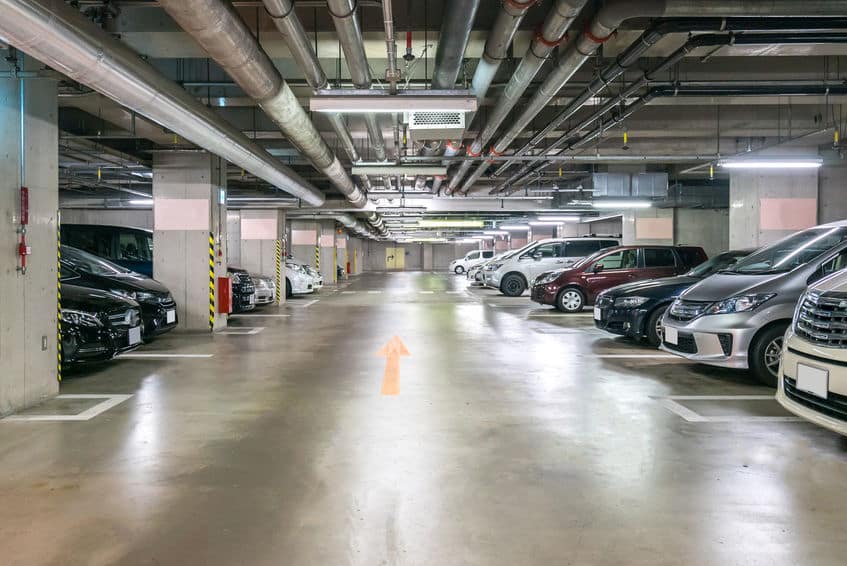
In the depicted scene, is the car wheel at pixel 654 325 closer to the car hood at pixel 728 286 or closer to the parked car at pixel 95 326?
the car hood at pixel 728 286

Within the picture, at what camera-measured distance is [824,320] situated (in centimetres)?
349

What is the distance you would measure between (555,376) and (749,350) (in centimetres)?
186

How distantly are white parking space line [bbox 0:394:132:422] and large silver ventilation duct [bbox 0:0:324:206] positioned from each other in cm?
265

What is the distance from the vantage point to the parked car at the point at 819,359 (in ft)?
10.8

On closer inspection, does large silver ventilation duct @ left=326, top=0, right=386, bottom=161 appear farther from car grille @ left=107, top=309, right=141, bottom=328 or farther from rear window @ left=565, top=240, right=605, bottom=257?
rear window @ left=565, top=240, right=605, bottom=257

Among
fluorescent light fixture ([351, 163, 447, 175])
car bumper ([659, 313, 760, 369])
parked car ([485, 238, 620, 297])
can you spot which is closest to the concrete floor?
car bumper ([659, 313, 760, 369])

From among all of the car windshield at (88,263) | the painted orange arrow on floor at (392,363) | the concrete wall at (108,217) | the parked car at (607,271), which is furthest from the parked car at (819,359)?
the concrete wall at (108,217)

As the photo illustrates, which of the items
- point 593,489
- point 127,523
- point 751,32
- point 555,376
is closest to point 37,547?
point 127,523

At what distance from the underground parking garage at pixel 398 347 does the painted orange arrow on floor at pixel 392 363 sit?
75 millimetres

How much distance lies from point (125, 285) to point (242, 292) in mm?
4463

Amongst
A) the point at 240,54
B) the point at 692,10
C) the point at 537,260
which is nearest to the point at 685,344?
the point at 692,10

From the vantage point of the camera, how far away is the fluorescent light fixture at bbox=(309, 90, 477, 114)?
5.18 m

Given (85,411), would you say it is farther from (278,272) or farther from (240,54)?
(278,272)

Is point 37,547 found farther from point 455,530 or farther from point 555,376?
point 555,376
